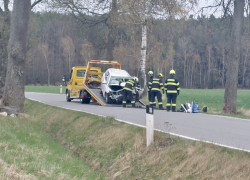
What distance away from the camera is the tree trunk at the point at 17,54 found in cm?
1544

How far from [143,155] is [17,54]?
29.6 ft

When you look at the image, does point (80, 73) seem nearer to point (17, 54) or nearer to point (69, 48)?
point (17, 54)

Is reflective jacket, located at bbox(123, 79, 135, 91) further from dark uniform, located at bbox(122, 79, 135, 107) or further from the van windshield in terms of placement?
the van windshield

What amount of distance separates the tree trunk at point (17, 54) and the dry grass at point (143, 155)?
382cm

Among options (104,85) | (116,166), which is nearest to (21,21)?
(104,85)

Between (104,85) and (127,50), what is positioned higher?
(127,50)

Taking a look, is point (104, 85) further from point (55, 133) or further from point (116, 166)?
point (116, 166)

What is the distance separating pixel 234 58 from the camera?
1873cm

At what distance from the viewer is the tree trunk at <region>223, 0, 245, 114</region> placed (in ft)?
60.6

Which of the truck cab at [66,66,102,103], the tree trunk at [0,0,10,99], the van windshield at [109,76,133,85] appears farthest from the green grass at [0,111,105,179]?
the tree trunk at [0,0,10,99]

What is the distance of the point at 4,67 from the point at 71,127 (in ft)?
49.7

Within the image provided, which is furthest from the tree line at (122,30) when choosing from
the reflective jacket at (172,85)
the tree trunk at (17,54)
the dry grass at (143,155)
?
the dry grass at (143,155)

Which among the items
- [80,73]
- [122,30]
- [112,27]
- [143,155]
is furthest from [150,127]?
[122,30]

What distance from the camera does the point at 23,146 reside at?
28.9 feet
